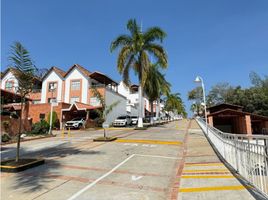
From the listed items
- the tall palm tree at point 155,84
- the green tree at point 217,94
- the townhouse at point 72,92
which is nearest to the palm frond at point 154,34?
the tall palm tree at point 155,84

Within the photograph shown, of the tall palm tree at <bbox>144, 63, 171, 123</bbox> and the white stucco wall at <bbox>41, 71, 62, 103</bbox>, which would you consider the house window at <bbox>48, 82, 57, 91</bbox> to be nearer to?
→ the white stucco wall at <bbox>41, 71, 62, 103</bbox>

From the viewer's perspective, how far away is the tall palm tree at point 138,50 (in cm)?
2403

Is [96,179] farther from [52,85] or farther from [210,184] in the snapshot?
[52,85]

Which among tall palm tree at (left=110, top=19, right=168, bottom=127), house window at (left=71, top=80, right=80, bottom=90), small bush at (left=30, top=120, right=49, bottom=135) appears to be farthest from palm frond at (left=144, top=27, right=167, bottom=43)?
house window at (left=71, top=80, right=80, bottom=90)

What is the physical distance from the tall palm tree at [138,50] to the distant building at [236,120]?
10798 millimetres

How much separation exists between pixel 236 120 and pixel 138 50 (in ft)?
63.6

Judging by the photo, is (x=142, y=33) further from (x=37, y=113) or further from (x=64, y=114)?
(x=37, y=113)

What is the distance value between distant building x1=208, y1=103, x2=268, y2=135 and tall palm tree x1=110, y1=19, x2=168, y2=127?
10798 millimetres

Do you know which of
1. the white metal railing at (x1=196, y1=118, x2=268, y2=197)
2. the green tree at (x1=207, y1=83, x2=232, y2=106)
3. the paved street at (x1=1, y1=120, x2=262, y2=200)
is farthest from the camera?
the green tree at (x1=207, y1=83, x2=232, y2=106)

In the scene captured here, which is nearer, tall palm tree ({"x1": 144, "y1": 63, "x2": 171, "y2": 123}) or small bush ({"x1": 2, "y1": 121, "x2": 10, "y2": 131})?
small bush ({"x1": 2, "y1": 121, "x2": 10, "y2": 131})

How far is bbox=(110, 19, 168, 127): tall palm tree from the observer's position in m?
24.0

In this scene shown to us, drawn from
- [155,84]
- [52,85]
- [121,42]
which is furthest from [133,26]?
[52,85]

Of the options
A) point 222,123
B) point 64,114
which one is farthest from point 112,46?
point 222,123

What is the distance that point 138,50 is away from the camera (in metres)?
24.3
